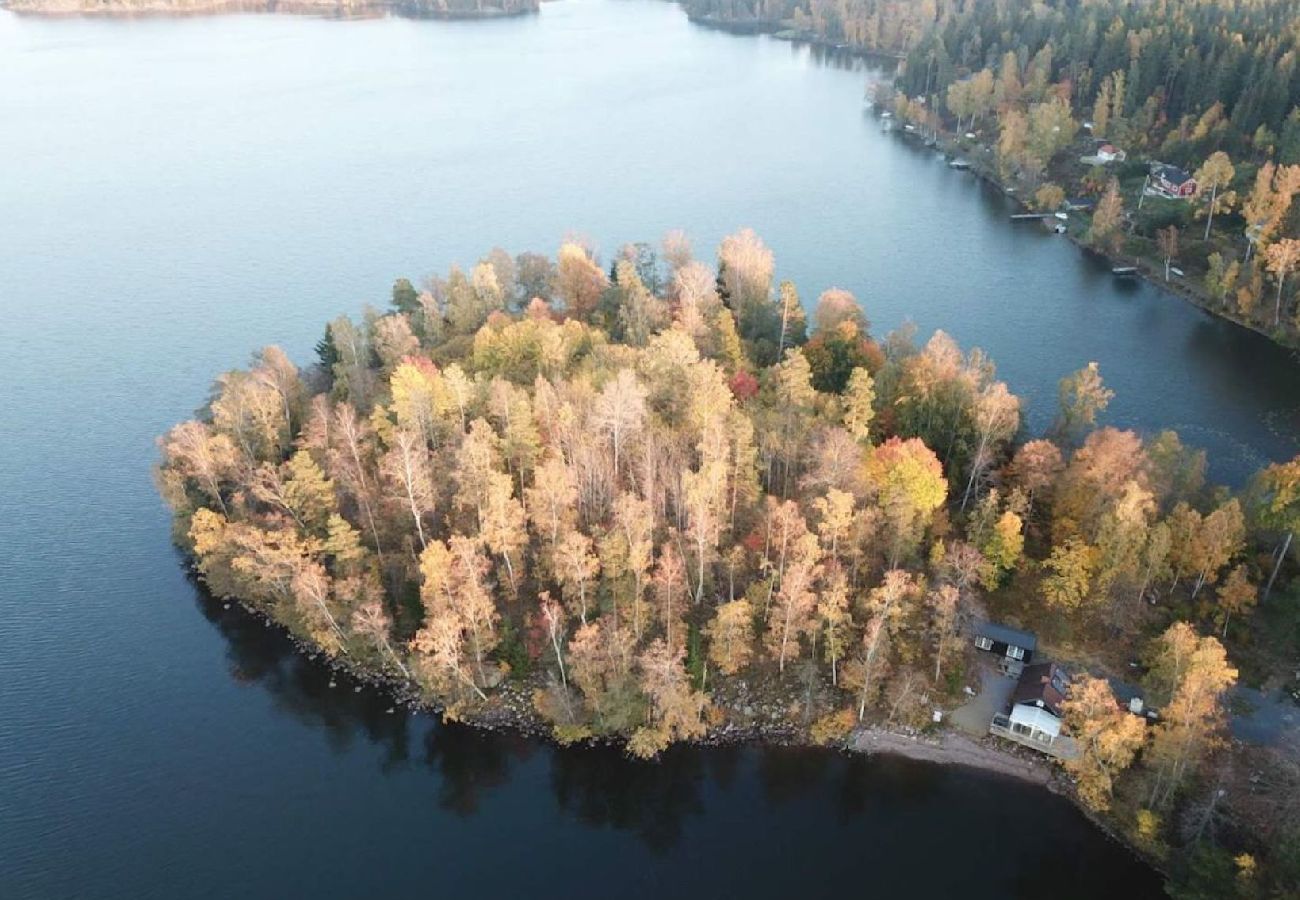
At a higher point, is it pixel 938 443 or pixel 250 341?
pixel 938 443

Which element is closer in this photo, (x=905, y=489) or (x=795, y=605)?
(x=795, y=605)

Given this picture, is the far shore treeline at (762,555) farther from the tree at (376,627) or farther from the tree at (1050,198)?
the tree at (1050,198)

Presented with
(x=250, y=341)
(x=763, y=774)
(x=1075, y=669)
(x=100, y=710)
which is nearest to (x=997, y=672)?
(x=1075, y=669)

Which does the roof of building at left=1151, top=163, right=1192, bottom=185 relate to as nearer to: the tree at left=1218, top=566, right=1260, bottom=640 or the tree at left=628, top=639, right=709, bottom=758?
the tree at left=1218, top=566, right=1260, bottom=640

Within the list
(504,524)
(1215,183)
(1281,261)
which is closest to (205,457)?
(504,524)

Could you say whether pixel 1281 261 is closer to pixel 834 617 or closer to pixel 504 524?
pixel 834 617

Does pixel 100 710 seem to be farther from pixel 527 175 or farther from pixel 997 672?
pixel 527 175

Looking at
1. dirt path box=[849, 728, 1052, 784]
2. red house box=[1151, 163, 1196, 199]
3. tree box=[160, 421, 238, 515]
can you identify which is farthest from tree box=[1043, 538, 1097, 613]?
red house box=[1151, 163, 1196, 199]
